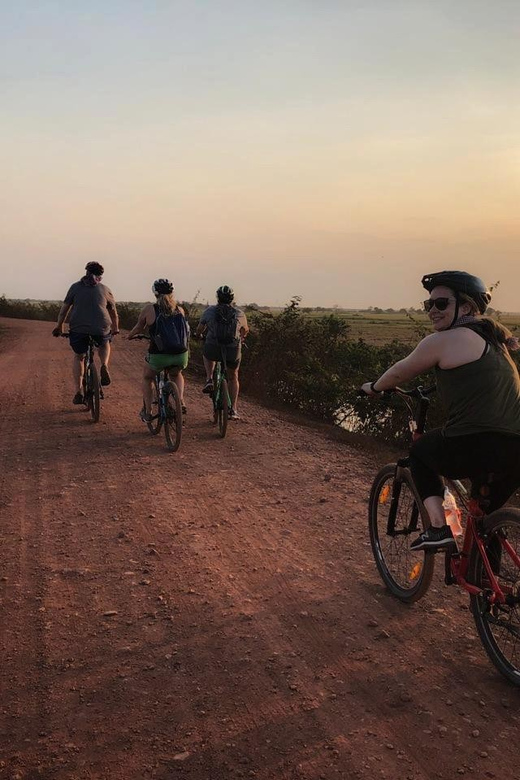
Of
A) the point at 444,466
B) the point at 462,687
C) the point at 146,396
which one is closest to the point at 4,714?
the point at 462,687

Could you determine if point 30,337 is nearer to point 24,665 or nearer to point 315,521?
point 315,521

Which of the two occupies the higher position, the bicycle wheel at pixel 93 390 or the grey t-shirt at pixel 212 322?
the grey t-shirt at pixel 212 322

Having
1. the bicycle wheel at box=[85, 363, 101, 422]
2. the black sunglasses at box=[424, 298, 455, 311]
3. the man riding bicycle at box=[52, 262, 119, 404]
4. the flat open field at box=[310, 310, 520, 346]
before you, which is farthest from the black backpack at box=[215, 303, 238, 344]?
the black sunglasses at box=[424, 298, 455, 311]

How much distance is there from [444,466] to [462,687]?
3.91 ft

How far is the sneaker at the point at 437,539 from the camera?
161 inches

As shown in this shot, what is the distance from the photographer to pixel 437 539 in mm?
4113

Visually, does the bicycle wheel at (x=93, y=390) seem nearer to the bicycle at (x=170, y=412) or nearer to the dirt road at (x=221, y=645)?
the bicycle at (x=170, y=412)

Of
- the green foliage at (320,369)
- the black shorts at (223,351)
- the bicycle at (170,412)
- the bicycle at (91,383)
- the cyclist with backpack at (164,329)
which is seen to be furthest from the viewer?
the green foliage at (320,369)

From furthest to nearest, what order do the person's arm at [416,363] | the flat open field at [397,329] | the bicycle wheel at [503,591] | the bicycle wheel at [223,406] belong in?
the flat open field at [397,329], the bicycle wheel at [223,406], the person's arm at [416,363], the bicycle wheel at [503,591]

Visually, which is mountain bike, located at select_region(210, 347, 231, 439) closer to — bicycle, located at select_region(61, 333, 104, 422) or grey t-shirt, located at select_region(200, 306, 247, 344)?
grey t-shirt, located at select_region(200, 306, 247, 344)

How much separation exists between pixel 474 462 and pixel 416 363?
64 centimetres

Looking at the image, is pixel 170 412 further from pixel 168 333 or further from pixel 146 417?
pixel 168 333

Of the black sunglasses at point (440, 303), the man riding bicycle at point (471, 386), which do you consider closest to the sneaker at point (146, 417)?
the man riding bicycle at point (471, 386)

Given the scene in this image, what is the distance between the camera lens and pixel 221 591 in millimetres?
4910
